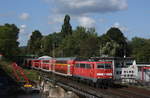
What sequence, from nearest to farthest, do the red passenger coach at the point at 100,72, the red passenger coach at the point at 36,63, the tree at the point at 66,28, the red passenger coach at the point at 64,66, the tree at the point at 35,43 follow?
1. the red passenger coach at the point at 100,72
2. the red passenger coach at the point at 64,66
3. the red passenger coach at the point at 36,63
4. the tree at the point at 66,28
5. the tree at the point at 35,43

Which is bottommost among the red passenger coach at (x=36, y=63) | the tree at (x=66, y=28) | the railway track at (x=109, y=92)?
the railway track at (x=109, y=92)

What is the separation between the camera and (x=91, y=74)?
128 feet

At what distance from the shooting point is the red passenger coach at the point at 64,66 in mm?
48694

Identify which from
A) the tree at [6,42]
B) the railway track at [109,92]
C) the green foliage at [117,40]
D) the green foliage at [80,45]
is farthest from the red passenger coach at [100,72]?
the tree at [6,42]

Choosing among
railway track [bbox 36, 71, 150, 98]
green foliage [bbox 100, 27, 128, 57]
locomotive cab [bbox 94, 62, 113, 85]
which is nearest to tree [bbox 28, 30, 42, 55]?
green foliage [bbox 100, 27, 128, 57]

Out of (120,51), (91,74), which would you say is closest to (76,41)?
(120,51)

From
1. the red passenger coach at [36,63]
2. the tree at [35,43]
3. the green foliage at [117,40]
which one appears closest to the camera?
the red passenger coach at [36,63]

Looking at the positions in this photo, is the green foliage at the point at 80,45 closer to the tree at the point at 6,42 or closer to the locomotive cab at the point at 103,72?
the tree at the point at 6,42

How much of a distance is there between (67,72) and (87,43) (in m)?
53.5

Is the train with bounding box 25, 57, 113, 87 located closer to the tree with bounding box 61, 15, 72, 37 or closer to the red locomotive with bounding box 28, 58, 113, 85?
the red locomotive with bounding box 28, 58, 113, 85

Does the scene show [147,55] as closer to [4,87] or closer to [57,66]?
[57,66]

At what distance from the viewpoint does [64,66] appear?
52906mm

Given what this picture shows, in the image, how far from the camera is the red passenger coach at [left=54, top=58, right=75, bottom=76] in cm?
4869

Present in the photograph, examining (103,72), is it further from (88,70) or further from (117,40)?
(117,40)
